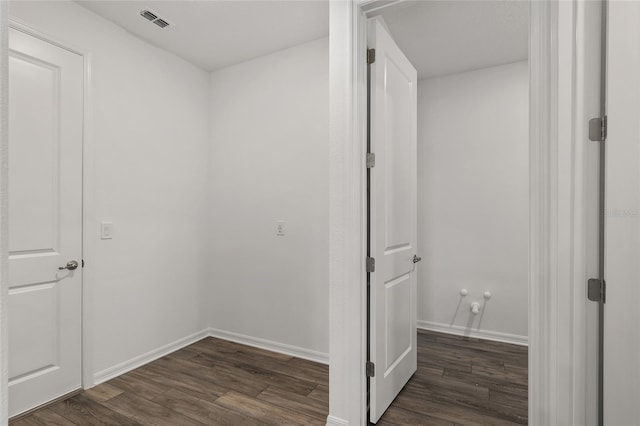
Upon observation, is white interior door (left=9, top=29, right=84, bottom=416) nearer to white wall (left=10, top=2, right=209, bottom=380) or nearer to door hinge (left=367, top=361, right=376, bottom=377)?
white wall (left=10, top=2, right=209, bottom=380)

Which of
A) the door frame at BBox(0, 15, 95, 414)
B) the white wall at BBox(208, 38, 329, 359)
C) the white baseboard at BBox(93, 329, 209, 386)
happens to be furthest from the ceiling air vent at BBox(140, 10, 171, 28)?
the white baseboard at BBox(93, 329, 209, 386)

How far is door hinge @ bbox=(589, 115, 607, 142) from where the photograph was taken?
1165mm

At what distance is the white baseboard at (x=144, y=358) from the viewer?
2.45 meters

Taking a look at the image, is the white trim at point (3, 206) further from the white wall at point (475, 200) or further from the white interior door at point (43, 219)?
the white wall at point (475, 200)

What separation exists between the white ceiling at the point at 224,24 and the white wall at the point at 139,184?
5.6 inches

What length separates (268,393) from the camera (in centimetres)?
231

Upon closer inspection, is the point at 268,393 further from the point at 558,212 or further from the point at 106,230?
the point at 558,212

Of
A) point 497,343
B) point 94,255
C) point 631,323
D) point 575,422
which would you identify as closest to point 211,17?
point 94,255

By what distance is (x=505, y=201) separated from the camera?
3.22m

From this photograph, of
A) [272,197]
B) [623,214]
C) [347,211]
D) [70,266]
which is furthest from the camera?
[272,197]

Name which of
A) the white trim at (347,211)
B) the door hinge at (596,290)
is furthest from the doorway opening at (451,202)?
the door hinge at (596,290)

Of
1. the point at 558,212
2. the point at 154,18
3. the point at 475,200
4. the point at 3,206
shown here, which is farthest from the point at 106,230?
the point at 475,200

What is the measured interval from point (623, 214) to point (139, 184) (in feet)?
9.74

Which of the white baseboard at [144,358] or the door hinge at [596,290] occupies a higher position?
the door hinge at [596,290]
